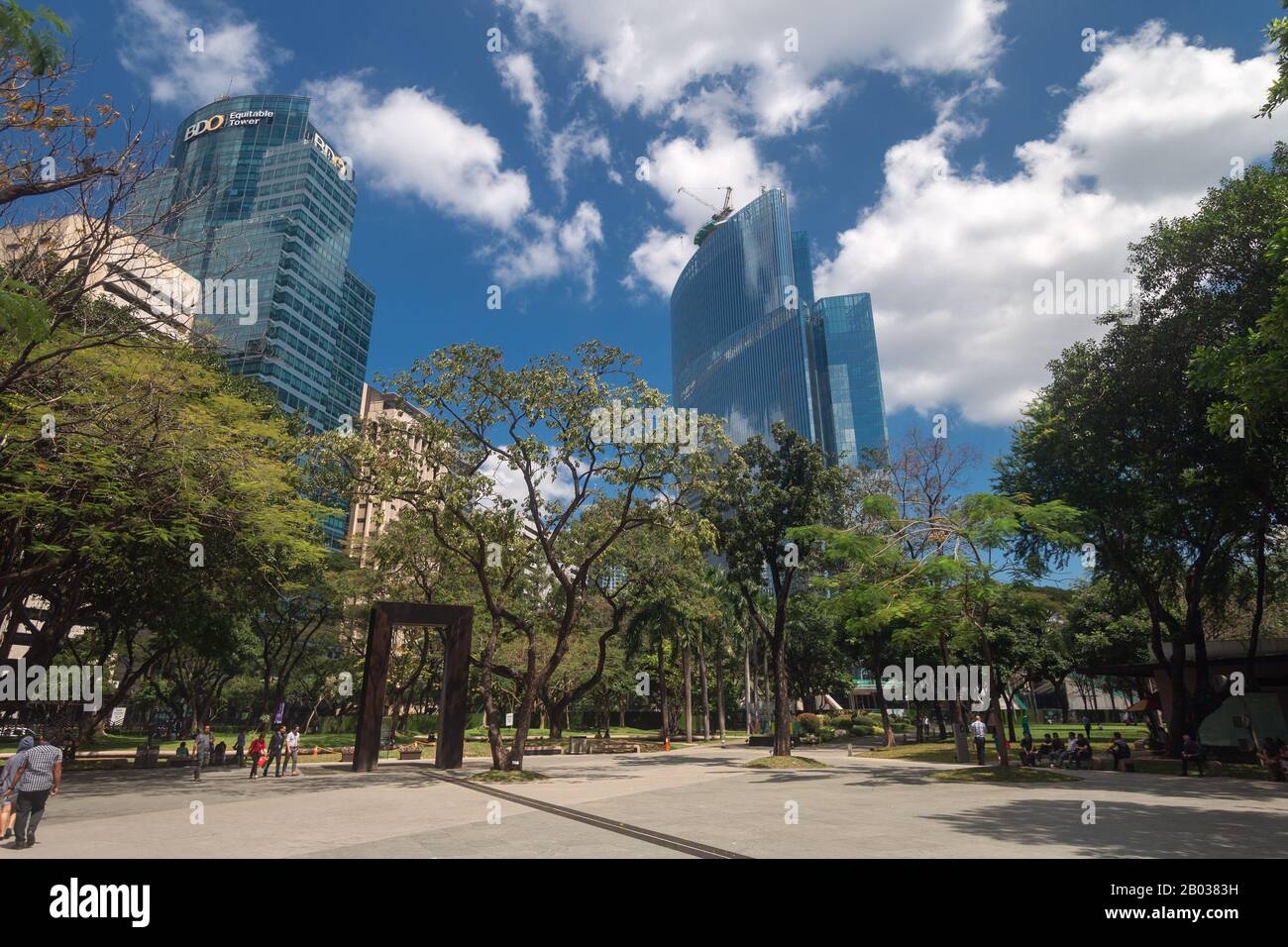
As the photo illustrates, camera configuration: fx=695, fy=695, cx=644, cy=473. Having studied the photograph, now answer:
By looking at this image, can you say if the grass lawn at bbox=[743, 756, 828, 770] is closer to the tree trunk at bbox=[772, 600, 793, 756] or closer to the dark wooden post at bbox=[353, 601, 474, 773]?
the tree trunk at bbox=[772, 600, 793, 756]

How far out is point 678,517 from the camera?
2247cm

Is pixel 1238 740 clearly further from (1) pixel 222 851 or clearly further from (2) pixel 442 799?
(1) pixel 222 851

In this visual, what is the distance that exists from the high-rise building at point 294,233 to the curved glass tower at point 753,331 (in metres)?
82.6

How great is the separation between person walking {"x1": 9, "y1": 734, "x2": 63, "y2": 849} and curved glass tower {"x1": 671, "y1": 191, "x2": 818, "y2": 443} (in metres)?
153

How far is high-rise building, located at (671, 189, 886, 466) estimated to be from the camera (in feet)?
543

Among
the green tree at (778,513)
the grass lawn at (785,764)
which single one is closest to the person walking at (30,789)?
the green tree at (778,513)

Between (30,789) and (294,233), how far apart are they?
4936 inches

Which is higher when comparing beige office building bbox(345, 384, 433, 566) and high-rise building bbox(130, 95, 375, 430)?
high-rise building bbox(130, 95, 375, 430)

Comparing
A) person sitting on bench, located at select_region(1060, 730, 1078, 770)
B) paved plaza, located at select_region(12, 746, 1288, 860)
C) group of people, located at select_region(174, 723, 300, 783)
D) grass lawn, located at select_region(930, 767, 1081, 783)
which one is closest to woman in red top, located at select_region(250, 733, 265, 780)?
group of people, located at select_region(174, 723, 300, 783)

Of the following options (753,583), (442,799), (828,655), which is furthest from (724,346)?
(442,799)

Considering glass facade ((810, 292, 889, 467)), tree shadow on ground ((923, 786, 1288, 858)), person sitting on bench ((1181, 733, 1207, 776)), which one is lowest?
person sitting on bench ((1181, 733, 1207, 776))

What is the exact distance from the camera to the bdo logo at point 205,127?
134 meters

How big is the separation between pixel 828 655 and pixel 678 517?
42.1 metres
